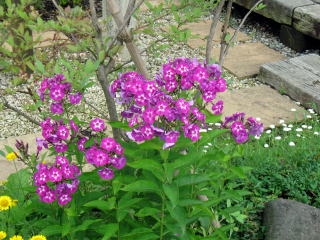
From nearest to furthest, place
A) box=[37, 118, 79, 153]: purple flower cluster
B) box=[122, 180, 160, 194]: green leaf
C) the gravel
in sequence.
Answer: box=[122, 180, 160, 194]: green leaf
box=[37, 118, 79, 153]: purple flower cluster
the gravel

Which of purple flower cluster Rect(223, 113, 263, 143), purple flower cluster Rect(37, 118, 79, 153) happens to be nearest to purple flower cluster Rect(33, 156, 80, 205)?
purple flower cluster Rect(37, 118, 79, 153)

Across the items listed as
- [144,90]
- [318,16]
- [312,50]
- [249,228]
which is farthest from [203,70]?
[312,50]

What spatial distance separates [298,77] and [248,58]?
0.79 meters

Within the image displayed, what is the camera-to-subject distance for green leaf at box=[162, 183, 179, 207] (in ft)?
6.21

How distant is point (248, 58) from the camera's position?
5.53 metres

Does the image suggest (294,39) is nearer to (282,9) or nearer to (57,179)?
(282,9)

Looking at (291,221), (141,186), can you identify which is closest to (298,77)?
(291,221)

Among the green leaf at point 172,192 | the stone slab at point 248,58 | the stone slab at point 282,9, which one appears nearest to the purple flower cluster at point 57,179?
the green leaf at point 172,192

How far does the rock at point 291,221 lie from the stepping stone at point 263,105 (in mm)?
1418

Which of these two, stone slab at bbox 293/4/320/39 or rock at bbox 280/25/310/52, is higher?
stone slab at bbox 293/4/320/39

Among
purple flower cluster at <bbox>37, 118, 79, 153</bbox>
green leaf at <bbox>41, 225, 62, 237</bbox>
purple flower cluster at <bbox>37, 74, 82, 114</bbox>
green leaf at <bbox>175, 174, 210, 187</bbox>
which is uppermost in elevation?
purple flower cluster at <bbox>37, 74, 82, 114</bbox>

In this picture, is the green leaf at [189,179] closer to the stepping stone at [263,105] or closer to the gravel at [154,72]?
the gravel at [154,72]

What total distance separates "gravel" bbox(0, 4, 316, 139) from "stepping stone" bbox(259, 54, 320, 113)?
0.62 feet

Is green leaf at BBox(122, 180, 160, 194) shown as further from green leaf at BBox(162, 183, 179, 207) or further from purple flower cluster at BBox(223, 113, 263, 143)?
purple flower cluster at BBox(223, 113, 263, 143)
